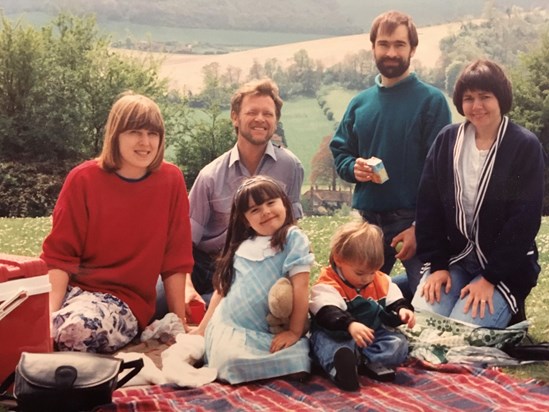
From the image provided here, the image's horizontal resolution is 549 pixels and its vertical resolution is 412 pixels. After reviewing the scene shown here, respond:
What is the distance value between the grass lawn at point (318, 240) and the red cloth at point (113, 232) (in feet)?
6.21

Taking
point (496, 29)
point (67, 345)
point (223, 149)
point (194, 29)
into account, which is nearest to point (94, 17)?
point (194, 29)

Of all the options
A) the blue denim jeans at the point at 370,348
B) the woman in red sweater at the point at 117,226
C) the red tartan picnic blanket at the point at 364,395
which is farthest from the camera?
the woman in red sweater at the point at 117,226

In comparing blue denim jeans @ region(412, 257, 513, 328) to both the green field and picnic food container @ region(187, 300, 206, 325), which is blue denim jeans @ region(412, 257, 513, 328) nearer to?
picnic food container @ region(187, 300, 206, 325)

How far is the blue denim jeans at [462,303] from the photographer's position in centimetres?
420

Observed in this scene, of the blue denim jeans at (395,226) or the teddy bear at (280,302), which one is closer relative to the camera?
the teddy bear at (280,302)

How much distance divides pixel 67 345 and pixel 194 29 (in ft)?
12.2

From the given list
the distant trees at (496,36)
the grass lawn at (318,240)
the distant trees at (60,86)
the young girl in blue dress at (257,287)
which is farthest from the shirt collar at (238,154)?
the distant trees at (60,86)

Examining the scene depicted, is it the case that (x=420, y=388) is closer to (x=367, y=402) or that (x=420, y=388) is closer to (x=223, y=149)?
(x=367, y=402)

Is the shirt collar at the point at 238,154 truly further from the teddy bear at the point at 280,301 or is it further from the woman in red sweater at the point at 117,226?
the teddy bear at the point at 280,301

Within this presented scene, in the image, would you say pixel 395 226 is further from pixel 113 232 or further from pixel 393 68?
pixel 113 232

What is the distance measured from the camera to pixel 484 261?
171 inches

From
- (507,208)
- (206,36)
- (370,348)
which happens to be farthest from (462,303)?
(206,36)

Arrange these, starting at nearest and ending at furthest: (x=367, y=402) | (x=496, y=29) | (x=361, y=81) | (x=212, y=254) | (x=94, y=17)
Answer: (x=367, y=402), (x=212, y=254), (x=361, y=81), (x=496, y=29), (x=94, y=17)

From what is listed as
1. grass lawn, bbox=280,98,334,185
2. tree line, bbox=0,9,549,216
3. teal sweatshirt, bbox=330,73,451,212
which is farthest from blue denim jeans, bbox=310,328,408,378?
grass lawn, bbox=280,98,334,185
